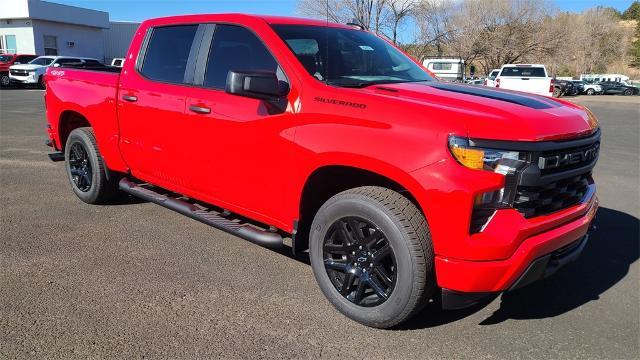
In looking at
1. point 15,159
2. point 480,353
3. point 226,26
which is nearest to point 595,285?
point 480,353

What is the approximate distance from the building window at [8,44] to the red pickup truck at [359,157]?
40.4m

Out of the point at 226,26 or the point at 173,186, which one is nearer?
the point at 226,26

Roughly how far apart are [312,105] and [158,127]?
170 cm

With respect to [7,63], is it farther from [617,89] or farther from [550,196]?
[617,89]

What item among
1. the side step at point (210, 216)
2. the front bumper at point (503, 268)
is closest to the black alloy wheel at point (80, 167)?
the side step at point (210, 216)

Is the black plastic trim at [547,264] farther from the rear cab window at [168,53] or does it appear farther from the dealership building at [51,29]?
the dealership building at [51,29]


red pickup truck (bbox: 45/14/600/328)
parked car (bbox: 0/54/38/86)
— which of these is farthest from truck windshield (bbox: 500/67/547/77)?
parked car (bbox: 0/54/38/86)

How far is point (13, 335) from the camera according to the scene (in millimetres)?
2980

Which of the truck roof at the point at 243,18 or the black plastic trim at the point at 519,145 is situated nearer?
the black plastic trim at the point at 519,145

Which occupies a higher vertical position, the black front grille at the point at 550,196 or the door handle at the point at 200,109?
the door handle at the point at 200,109

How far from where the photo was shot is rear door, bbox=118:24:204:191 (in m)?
4.12

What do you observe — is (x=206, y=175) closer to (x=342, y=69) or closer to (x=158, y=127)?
(x=158, y=127)

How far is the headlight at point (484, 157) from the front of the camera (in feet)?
8.56

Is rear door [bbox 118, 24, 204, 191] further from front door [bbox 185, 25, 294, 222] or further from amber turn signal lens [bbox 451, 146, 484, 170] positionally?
amber turn signal lens [bbox 451, 146, 484, 170]
